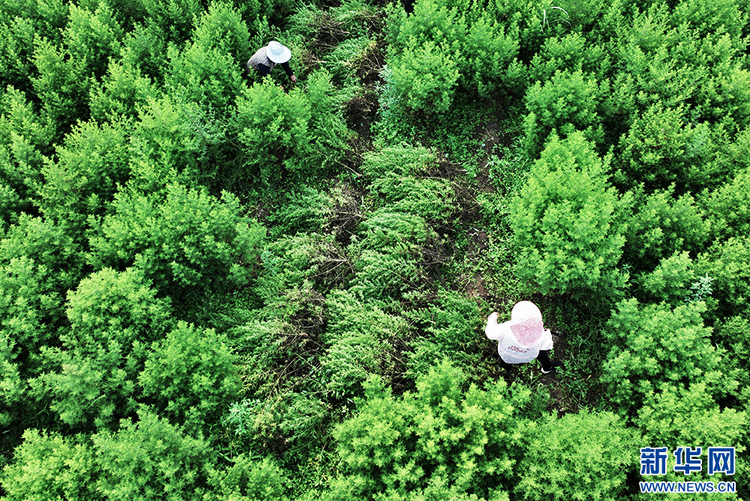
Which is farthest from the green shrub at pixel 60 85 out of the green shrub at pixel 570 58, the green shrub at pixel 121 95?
the green shrub at pixel 570 58

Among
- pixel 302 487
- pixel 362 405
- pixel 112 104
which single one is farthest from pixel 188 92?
pixel 302 487

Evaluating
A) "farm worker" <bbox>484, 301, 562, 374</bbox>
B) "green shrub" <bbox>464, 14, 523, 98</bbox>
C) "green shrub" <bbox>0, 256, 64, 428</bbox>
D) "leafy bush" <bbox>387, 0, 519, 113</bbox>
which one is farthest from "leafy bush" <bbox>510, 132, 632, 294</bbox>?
"green shrub" <bbox>0, 256, 64, 428</bbox>

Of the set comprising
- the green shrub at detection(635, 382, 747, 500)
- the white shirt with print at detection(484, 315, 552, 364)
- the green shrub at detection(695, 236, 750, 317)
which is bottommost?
the green shrub at detection(635, 382, 747, 500)

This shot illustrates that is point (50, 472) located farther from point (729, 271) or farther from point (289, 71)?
point (729, 271)

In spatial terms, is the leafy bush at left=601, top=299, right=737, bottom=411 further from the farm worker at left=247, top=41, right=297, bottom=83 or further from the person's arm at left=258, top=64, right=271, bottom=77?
the person's arm at left=258, top=64, right=271, bottom=77

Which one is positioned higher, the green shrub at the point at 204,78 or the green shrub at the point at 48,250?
the green shrub at the point at 204,78

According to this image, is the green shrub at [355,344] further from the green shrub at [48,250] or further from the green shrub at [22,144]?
the green shrub at [22,144]

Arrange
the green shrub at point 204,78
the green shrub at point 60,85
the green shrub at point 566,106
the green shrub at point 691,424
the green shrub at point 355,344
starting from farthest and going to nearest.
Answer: the green shrub at point 60,85 < the green shrub at point 204,78 < the green shrub at point 566,106 < the green shrub at point 355,344 < the green shrub at point 691,424
